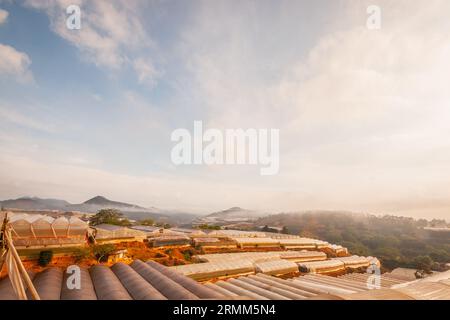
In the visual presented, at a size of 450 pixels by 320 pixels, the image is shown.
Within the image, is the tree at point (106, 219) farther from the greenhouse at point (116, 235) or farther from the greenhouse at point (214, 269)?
the greenhouse at point (214, 269)

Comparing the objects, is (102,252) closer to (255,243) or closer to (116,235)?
(116,235)

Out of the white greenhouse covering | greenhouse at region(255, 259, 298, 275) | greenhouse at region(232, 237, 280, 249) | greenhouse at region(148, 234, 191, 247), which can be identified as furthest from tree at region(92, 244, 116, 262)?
greenhouse at region(232, 237, 280, 249)

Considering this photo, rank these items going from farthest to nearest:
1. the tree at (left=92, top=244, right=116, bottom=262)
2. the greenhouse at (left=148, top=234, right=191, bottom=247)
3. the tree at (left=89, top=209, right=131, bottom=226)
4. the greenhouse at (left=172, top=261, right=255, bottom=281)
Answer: the tree at (left=89, top=209, right=131, bottom=226)
the greenhouse at (left=148, top=234, right=191, bottom=247)
the tree at (left=92, top=244, right=116, bottom=262)
the greenhouse at (left=172, top=261, right=255, bottom=281)

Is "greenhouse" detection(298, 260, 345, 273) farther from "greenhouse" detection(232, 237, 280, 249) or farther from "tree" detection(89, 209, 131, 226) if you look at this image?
"tree" detection(89, 209, 131, 226)

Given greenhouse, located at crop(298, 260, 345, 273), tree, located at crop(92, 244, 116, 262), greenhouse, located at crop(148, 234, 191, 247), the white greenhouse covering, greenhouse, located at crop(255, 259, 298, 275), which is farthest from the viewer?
greenhouse, located at crop(148, 234, 191, 247)

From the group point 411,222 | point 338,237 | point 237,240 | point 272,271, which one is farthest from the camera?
point 411,222

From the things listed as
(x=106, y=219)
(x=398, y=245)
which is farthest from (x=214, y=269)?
(x=398, y=245)

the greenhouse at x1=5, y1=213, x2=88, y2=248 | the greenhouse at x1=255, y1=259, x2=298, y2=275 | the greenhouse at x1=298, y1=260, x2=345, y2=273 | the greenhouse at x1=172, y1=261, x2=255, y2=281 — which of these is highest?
the greenhouse at x1=5, y1=213, x2=88, y2=248

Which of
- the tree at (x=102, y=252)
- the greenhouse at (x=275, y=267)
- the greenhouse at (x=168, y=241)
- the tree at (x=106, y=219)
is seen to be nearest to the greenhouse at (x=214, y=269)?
the greenhouse at (x=275, y=267)
